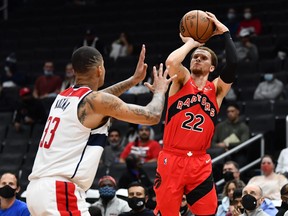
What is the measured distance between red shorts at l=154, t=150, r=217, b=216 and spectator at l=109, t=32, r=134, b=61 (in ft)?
33.3

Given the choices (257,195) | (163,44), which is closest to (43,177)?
(257,195)

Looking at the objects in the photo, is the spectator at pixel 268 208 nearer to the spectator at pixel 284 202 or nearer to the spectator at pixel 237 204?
the spectator at pixel 237 204

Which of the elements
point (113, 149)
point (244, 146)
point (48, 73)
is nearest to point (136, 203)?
point (244, 146)

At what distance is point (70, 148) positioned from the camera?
21.2ft

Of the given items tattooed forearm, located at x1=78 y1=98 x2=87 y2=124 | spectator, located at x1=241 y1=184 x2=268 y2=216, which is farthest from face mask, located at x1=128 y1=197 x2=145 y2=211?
tattooed forearm, located at x1=78 y1=98 x2=87 y2=124

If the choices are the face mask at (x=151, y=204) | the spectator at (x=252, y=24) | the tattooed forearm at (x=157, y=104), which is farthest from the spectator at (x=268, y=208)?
the spectator at (x=252, y=24)

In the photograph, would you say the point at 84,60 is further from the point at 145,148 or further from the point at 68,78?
the point at 68,78

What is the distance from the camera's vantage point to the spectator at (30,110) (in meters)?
15.9

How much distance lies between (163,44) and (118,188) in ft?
19.7

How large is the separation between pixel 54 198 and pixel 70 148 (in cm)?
41

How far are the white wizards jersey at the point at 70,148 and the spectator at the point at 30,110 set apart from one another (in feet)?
30.8

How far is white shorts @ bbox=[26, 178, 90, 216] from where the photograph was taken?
6.41 meters

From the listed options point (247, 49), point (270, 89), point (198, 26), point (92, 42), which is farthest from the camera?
point (92, 42)

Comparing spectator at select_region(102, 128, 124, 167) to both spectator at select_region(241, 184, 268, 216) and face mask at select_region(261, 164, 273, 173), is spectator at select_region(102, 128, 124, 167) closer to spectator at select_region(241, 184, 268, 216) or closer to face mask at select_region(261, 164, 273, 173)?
face mask at select_region(261, 164, 273, 173)
